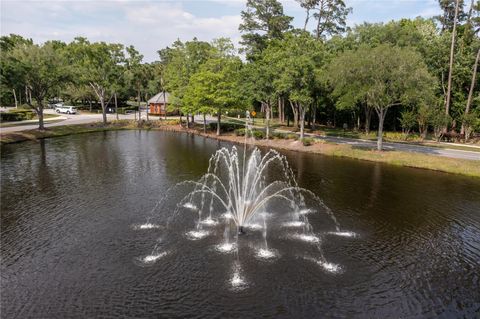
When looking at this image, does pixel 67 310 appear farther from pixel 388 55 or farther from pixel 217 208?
pixel 388 55

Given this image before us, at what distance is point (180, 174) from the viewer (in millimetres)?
37531

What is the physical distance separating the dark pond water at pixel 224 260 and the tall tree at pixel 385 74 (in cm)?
1402

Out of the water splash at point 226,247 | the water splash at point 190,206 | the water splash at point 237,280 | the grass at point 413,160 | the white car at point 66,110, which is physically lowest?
the water splash at point 237,280

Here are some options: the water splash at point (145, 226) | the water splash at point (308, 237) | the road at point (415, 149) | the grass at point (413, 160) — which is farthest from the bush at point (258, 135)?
the water splash at point (308, 237)

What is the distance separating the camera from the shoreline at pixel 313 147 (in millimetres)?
40438

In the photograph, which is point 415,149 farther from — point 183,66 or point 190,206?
point 183,66

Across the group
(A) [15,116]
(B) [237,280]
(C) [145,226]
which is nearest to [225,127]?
(A) [15,116]

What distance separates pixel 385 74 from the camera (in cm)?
4391

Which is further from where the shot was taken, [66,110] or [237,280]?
[66,110]

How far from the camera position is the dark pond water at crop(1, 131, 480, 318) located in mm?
15547

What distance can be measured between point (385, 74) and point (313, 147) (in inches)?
584

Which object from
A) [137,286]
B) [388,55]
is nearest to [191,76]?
[388,55]

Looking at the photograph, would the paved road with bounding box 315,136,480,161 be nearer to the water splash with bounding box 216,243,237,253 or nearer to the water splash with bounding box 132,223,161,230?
the water splash with bounding box 216,243,237,253

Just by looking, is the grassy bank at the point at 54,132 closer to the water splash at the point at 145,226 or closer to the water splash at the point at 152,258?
the water splash at the point at 145,226
